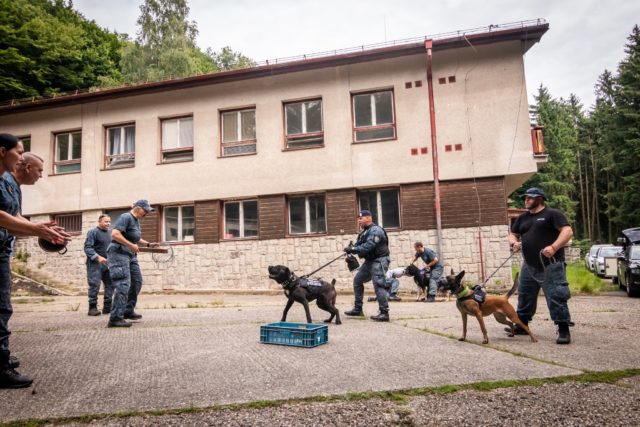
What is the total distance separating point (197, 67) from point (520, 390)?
101 ft

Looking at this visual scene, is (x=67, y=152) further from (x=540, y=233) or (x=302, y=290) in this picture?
(x=540, y=233)

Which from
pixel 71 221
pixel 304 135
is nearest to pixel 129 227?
pixel 304 135

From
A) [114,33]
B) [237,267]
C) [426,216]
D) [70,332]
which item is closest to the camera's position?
[70,332]

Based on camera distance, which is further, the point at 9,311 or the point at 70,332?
the point at 70,332

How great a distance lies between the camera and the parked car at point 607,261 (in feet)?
63.4

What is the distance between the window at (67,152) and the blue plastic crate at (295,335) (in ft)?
52.0

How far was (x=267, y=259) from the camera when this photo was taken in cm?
1525

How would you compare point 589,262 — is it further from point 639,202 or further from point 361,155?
point 361,155

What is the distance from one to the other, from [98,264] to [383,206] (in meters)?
8.91

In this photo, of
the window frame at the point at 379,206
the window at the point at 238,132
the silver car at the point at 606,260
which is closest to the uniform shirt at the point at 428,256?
the window frame at the point at 379,206

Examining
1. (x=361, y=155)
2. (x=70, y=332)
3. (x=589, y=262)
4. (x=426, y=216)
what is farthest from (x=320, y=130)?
(x=589, y=262)

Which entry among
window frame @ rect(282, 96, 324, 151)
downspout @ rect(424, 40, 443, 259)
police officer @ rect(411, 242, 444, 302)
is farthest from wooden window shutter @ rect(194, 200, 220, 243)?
downspout @ rect(424, 40, 443, 259)

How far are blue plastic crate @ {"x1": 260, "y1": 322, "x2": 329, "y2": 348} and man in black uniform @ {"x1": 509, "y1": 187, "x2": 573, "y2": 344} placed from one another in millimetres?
2690

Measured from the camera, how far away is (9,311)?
3744 mm
